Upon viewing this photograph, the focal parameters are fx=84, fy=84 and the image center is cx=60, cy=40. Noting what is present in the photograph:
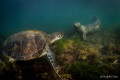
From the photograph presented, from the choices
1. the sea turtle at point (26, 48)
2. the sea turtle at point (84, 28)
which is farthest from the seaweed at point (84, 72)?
the sea turtle at point (84, 28)

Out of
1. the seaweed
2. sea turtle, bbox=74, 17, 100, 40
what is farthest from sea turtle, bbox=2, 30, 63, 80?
sea turtle, bbox=74, 17, 100, 40

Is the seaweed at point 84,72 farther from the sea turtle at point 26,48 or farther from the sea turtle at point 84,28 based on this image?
the sea turtle at point 84,28

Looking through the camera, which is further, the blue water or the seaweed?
the blue water

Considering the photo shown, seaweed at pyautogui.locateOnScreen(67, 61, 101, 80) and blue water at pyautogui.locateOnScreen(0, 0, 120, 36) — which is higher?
blue water at pyautogui.locateOnScreen(0, 0, 120, 36)

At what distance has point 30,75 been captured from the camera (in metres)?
3.33

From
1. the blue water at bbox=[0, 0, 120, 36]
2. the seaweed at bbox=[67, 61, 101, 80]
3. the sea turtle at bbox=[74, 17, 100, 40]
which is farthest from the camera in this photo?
the blue water at bbox=[0, 0, 120, 36]

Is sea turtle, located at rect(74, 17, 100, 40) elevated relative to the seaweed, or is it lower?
elevated

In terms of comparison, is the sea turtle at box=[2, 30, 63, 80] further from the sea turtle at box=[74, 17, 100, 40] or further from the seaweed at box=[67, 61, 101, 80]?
the sea turtle at box=[74, 17, 100, 40]

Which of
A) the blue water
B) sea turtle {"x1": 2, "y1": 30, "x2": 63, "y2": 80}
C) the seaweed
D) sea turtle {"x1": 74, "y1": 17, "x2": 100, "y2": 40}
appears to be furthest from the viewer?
the blue water

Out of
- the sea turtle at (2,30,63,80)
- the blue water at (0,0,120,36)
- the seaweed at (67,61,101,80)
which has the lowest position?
the seaweed at (67,61,101,80)

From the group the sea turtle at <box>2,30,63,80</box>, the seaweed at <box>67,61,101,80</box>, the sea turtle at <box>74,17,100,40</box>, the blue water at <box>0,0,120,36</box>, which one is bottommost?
the seaweed at <box>67,61,101,80</box>

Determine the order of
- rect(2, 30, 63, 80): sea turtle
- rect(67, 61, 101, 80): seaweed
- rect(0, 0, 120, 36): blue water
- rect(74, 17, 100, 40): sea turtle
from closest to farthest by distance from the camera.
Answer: rect(67, 61, 101, 80): seaweed < rect(2, 30, 63, 80): sea turtle < rect(74, 17, 100, 40): sea turtle < rect(0, 0, 120, 36): blue water

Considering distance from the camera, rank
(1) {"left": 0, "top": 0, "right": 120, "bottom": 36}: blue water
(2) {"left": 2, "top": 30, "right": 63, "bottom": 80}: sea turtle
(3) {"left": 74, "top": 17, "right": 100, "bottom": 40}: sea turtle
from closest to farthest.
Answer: (2) {"left": 2, "top": 30, "right": 63, "bottom": 80}: sea turtle, (3) {"left": 74, "top": 17, "right": 100, "bottom": 40}: sea turtle, (1) {"left": 0, "top": 0, "right": 120, "bottom": 36}: blue water

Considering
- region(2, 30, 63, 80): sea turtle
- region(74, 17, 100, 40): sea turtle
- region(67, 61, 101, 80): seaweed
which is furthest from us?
region(74, 17, 100, 40): sea turtle
